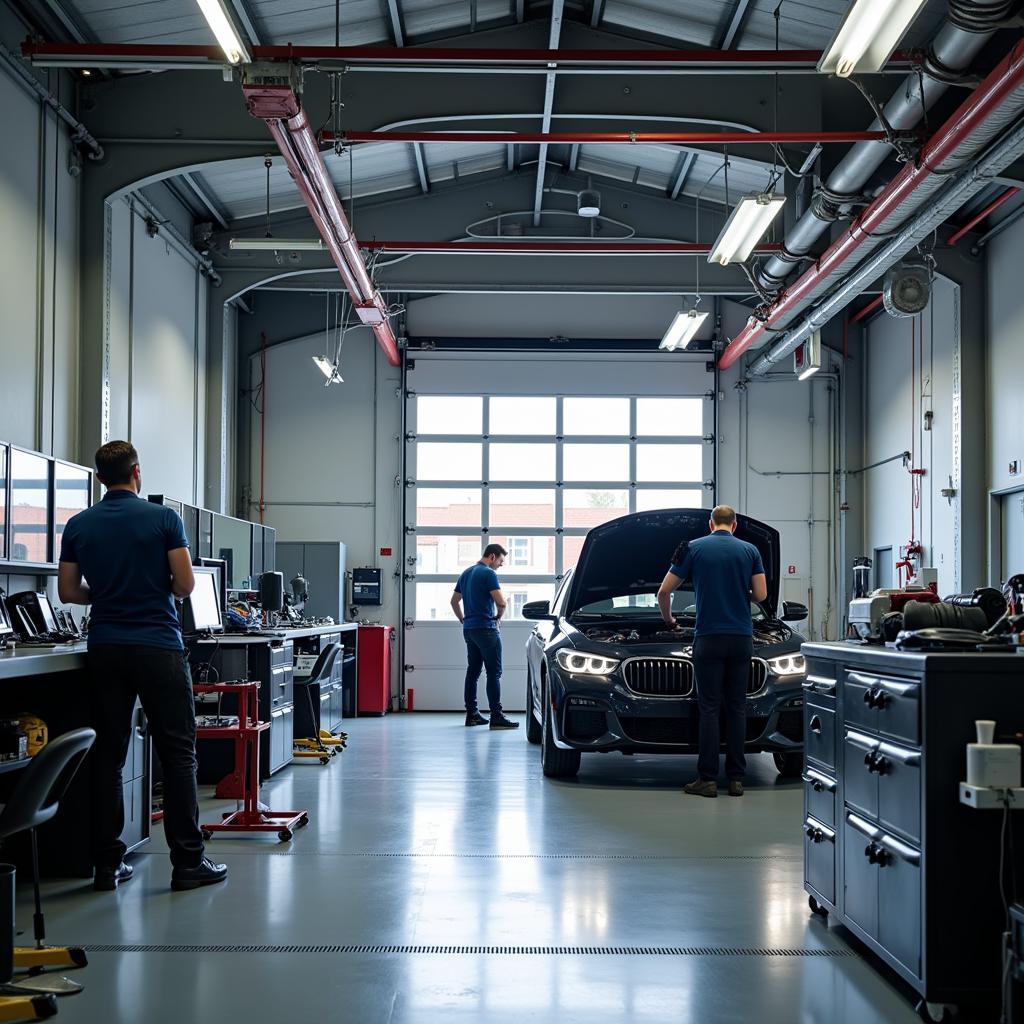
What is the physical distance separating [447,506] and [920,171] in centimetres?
841

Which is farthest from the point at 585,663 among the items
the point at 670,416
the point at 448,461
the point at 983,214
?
the point at 670,416

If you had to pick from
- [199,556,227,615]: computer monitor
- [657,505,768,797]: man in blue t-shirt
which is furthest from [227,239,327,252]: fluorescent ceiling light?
[657,505,768,797]: man in blue t-shirt

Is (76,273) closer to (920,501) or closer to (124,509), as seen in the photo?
(124,509)

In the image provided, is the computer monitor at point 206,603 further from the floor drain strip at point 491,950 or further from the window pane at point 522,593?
the window pane at point 522,593

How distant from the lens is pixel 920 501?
1295cm

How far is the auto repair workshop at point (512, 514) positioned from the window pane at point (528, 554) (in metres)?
0.05

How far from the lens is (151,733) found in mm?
4898

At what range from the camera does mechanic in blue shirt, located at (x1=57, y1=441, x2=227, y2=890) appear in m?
4.79

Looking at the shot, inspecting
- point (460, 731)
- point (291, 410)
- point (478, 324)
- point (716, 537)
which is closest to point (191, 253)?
point (291, 410)

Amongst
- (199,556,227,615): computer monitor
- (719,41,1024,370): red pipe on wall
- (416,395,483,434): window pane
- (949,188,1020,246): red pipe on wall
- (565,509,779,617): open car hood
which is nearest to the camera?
(719,41,1024,370): red pipe on wall

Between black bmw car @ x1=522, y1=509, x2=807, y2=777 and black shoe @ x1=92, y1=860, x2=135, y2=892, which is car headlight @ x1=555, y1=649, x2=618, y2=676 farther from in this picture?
black shoe @ x1=92, y1=860, x2=135, y2=892

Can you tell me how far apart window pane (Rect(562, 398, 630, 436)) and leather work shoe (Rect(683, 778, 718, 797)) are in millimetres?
8387

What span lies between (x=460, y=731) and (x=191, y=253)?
5723mm

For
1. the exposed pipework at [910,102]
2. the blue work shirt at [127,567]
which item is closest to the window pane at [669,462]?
the exposed pipework at [910,102]
